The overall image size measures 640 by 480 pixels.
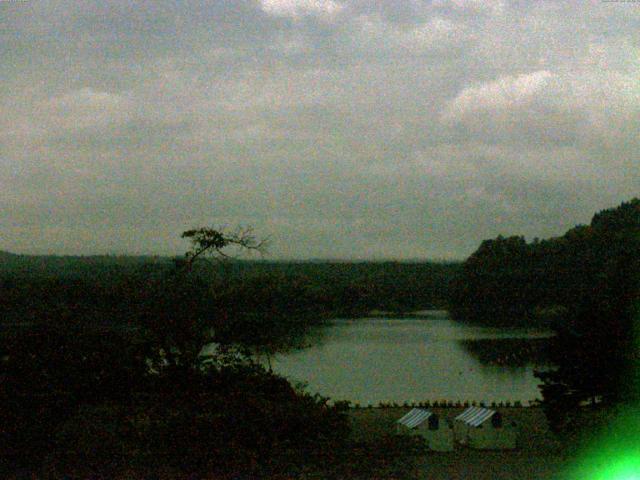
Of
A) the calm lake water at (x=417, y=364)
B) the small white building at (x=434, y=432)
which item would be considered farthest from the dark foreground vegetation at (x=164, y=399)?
the calm lake water at (x=417, y=364)

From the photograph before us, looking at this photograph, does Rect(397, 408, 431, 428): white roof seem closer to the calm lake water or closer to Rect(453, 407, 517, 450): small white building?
Rect(453, 407, 517, 450): small white building

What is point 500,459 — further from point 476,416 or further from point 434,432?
point 476,416

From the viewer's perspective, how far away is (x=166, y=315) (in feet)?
35.6

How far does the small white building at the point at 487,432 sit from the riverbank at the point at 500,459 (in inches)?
7.6

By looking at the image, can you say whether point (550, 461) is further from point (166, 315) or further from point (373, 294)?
point (373, 294)

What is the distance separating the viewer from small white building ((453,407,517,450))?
11.1 metres

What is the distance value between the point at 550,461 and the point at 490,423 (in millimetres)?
1816

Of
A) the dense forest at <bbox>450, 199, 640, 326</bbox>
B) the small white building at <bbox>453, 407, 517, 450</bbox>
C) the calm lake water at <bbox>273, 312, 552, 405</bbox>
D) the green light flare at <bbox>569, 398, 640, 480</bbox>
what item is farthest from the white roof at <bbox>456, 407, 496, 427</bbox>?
the dense forest at <bbox>450, 199, 640, 326</bbox>

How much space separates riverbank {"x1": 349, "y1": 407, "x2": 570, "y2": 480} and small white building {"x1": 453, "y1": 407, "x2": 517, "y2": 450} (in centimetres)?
19

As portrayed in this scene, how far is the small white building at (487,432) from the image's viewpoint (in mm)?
11062

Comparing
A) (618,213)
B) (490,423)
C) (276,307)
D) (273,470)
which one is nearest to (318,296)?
(276,307)

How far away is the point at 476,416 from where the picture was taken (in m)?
11.6

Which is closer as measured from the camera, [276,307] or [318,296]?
[276,307]

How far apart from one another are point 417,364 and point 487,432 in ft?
59.9
